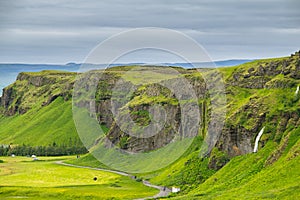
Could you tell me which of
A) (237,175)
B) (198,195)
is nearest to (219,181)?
(237,175)

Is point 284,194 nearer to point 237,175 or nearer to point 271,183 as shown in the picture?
point 271,183

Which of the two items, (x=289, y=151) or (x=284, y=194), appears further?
(x=289, y=151)

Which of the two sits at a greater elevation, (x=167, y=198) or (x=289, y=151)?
(x=289, y=151)

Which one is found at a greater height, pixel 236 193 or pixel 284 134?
pixel 284 134

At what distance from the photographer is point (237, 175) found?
194m

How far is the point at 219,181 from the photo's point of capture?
19850 centimetres

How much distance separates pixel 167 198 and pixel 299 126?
155 ft

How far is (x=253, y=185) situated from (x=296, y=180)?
15.7m

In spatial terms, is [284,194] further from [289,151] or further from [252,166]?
[252,166]

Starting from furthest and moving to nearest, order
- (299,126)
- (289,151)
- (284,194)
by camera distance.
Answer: (299,126) < (289,151) < (284,194)

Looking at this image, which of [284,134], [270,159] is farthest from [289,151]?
[284,134]

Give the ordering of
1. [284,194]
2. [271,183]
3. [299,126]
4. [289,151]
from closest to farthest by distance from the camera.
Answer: [284,194] < [271,183] < [289,151] < [299,126]

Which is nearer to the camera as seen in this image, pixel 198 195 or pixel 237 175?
pixel 198 195

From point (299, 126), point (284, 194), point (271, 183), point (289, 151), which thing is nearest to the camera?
point (284, 194)
